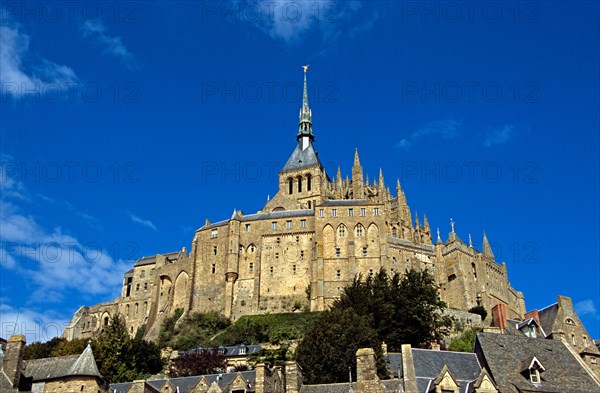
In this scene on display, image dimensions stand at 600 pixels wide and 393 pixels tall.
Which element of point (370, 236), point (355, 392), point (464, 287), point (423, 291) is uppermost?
point (370, 236)

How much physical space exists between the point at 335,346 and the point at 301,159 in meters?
74.9

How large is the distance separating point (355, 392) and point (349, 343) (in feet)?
65.7

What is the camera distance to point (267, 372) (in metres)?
36.6

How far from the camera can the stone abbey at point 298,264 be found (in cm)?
9812

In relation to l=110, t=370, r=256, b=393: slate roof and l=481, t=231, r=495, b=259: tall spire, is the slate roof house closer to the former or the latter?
l=110, t=370, r=256, b=393: slate roof

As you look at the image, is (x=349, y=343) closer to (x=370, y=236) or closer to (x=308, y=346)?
(x=308, y=346)

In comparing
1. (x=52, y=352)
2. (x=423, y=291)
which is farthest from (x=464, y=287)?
(x=52, y=352)

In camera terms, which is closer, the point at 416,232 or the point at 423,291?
the point at 423,291

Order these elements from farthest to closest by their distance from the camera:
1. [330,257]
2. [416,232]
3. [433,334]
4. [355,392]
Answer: [416,232] < [330,257] < [433,334] < [355,392]

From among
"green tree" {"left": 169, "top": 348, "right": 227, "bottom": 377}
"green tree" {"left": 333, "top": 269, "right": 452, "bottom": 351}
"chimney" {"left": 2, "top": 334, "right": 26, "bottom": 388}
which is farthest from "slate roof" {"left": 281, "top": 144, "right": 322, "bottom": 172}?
"chimney" {"left": 2, "top": 334, "right": 26, "bottom": 388}

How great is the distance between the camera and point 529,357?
39625 millimetres

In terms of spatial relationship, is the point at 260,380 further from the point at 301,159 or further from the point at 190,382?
the point at 301,159

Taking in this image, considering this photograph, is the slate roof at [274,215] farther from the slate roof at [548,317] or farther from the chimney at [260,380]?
the chimney at [260,380]

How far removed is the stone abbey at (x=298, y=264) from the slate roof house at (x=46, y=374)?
184 feet
